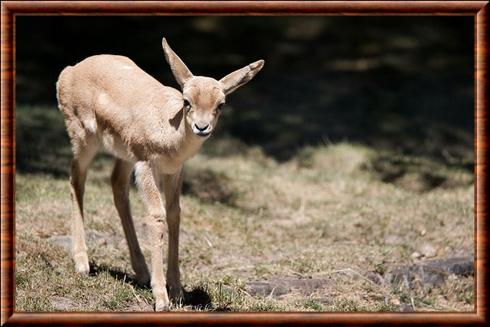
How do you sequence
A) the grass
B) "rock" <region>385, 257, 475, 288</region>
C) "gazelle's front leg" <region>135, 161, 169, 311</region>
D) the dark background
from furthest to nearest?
the dark background < "rock" <region>385, 257, 475, 288</region> < the grass < "gazelle's front leg" <region>135, 161, 169, 311</region>

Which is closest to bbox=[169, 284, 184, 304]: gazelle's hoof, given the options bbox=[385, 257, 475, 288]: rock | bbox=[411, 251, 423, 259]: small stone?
bbox=[385, 257, 475, 288]: rock

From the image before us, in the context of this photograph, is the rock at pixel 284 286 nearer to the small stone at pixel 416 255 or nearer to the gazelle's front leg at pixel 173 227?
the gazelle's front leg at pixel 173 227

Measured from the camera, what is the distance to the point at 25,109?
13.1 meters

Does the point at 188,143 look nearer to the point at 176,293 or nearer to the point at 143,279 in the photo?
the point at 176,293

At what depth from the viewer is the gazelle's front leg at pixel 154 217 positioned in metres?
7.09

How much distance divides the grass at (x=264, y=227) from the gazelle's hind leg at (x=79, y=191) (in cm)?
13

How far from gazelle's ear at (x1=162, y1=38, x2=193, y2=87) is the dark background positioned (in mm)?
4247

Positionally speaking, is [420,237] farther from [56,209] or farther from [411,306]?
[56,209]

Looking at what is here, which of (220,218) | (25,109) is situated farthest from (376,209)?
(25,109)

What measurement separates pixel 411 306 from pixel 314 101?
7193mm

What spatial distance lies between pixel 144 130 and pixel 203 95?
0.79 m

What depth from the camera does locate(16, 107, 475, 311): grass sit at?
7.57 m

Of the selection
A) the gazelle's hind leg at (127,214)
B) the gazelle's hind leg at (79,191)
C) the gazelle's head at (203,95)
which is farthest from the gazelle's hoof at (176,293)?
the gazelle's head at (203,95)

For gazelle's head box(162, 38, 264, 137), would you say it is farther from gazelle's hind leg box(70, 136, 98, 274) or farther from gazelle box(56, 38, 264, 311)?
gazelle's hind leg box(70, 136, 98, 274)
